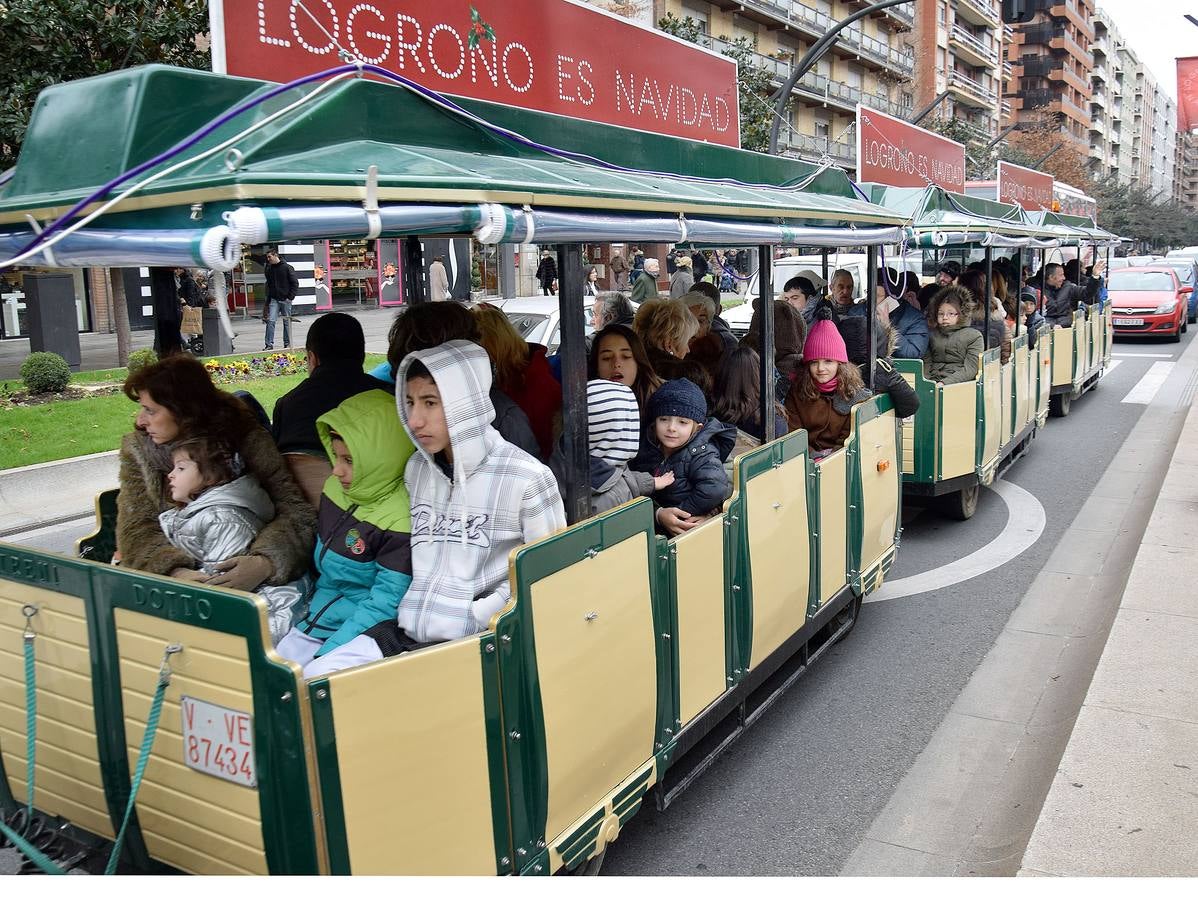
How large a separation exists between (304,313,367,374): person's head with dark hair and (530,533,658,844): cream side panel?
5.11ft

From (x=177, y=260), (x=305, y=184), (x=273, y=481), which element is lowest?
(x=273, y=481)

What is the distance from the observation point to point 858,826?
4.14 metres

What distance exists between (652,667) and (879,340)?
4.78 meters

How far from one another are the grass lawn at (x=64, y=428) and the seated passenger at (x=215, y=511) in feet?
24.3

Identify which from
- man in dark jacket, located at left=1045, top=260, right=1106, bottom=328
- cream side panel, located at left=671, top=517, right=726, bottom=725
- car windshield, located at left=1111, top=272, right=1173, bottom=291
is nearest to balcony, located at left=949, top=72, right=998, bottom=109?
car windshield, located at left=1111, top=272, right=1173, bottom=291

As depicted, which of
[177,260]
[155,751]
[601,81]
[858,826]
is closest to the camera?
[177,260]

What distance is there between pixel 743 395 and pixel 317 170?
11.7 ft

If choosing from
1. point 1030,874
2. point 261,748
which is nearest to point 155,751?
point 261,748

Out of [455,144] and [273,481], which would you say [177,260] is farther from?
[273,481]

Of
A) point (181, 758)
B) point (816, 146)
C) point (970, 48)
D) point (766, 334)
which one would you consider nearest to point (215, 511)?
point (181, 758)

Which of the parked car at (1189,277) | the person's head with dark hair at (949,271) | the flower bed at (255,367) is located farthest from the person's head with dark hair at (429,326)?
the parked car at (1189,277)

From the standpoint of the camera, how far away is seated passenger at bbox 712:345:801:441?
225 inches

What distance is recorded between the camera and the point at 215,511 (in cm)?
364

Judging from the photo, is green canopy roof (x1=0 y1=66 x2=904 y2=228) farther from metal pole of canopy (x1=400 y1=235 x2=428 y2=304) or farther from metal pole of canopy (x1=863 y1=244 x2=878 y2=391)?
metal pole of canopy (x1=863 y1=244 x2=878 y2=391)
